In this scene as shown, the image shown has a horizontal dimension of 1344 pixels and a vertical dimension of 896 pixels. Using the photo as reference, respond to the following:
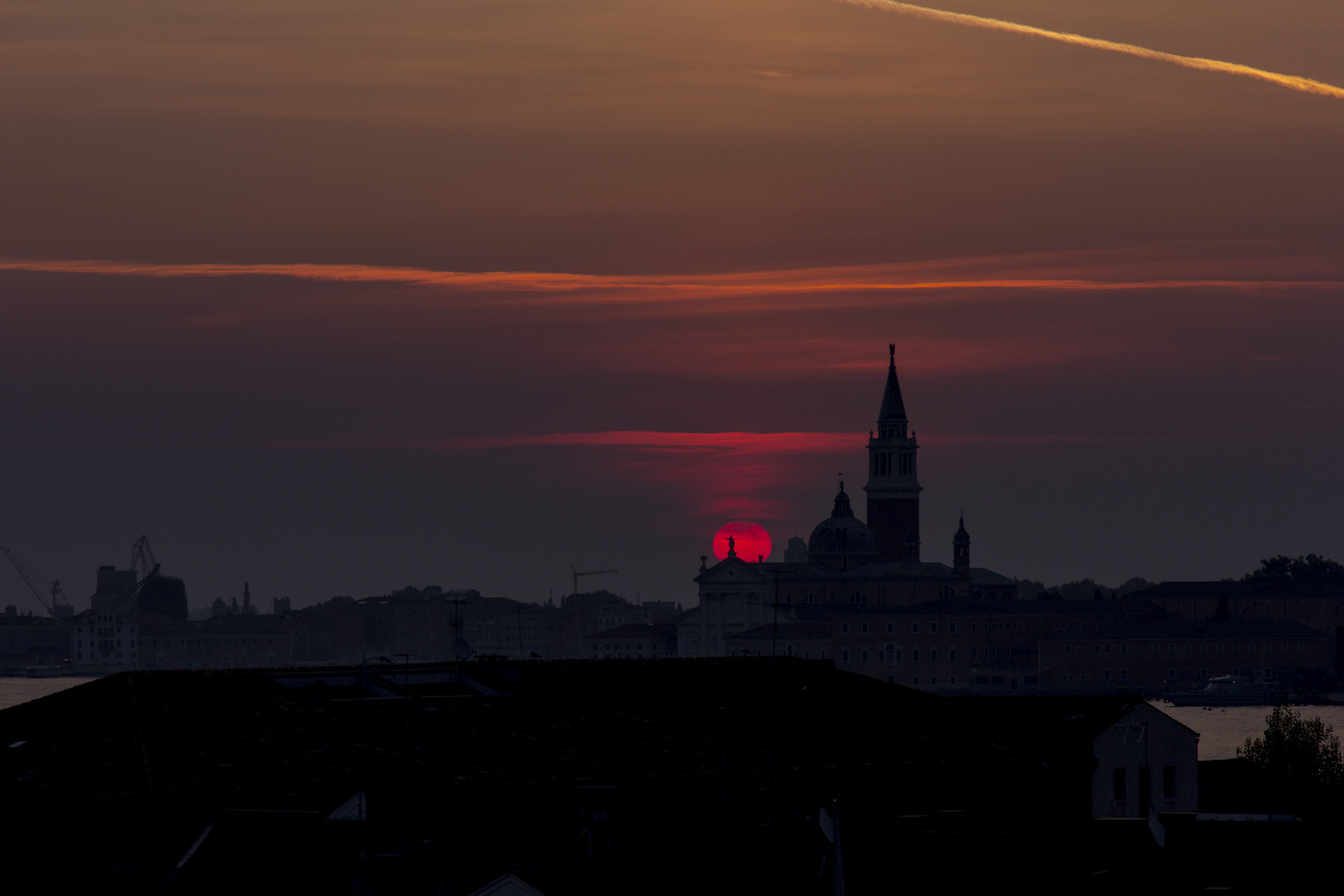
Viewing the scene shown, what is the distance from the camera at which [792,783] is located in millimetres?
27609

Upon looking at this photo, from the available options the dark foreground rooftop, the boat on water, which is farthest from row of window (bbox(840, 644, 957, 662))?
the dark foreground rooftop

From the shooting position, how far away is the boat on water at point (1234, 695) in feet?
595

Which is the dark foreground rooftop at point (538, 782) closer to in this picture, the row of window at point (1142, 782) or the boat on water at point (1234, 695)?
the row of window at point (1142, 782)

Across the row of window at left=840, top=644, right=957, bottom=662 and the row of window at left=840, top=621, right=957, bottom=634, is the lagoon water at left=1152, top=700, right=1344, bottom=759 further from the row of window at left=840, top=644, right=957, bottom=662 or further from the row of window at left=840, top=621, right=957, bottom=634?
the row of window at left=840, top=621, right=957, bottom=634

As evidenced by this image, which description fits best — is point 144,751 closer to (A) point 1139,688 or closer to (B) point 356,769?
(B) point 356,769

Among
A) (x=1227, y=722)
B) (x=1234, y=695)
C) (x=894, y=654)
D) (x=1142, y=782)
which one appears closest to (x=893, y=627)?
(x=894, y=654)

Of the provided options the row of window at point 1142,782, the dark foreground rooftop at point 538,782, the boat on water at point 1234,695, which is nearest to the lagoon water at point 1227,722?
the boat on water at point 1234,695

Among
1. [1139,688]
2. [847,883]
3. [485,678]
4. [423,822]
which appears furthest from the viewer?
[1139,688]

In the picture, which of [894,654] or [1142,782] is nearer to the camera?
[1142,782]

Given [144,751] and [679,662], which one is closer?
[144,751]

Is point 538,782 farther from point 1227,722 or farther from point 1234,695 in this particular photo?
point 1234,695

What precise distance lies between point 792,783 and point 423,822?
6.03m

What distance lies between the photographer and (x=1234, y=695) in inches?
7219

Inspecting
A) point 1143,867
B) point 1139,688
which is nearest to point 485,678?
point 1143,867
